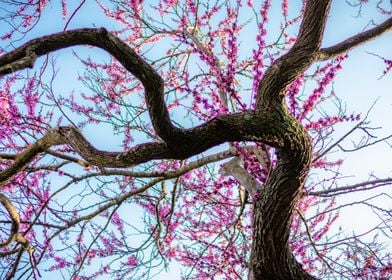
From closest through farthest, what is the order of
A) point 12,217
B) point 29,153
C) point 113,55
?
point 113,55
point 29,153
point 12,217

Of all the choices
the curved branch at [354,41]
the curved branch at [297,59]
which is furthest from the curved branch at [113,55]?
the curved branch at [354,41]

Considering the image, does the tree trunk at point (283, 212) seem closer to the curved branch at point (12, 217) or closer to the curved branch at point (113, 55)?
the curved branch at point (113, 55)

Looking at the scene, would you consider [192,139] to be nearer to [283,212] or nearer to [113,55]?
[113,55]

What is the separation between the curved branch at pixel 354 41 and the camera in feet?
12.0

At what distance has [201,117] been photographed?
4.90 meters

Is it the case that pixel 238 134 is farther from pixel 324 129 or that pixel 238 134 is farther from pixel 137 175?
pixel 324 129

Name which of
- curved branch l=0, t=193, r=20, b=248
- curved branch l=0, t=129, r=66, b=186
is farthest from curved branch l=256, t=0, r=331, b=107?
curved branch l=0, t=193, r=20, b=248

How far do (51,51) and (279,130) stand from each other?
5.90ft

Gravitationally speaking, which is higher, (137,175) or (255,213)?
(137,175)

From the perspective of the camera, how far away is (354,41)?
380cm

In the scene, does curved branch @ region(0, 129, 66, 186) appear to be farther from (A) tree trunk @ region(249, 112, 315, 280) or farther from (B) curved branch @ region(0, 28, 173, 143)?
(A) tree trunk @ region(249, 112, 315, 280)

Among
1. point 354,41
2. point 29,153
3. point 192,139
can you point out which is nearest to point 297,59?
point 354,41

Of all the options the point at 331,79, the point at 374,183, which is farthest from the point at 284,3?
the point at 374,183

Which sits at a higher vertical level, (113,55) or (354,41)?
(354,41)
